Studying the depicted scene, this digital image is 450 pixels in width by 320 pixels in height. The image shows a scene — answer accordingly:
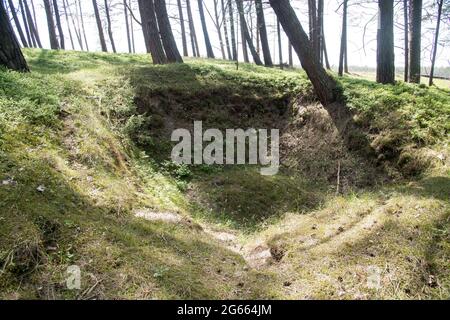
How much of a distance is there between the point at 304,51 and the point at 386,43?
114 inches

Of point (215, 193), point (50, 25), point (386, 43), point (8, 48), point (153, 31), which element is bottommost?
point (215, 193)

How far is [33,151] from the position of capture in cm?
593

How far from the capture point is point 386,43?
35.2ft

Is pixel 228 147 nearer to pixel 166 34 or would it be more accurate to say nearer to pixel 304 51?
pixel 304 51

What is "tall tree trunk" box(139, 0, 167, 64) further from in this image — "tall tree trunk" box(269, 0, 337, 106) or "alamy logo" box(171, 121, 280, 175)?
"tall tree trunk" box(269, 0, 337, 106)

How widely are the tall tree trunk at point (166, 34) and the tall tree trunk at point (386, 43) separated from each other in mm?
7065

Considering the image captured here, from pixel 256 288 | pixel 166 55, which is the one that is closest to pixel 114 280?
pixel 256 288

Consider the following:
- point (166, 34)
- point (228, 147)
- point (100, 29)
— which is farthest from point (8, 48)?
point (100, 29)

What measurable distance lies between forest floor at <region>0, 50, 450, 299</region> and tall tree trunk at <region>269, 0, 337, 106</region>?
1.40 ft

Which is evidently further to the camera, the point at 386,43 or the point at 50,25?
the point at 50,25

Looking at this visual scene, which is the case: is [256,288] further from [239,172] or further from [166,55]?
[166,55]

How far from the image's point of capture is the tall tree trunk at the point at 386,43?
34.8ft

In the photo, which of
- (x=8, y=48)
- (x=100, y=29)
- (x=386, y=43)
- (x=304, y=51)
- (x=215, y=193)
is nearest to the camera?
(x=215, y=193)

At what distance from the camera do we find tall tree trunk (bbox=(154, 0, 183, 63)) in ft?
46.1
